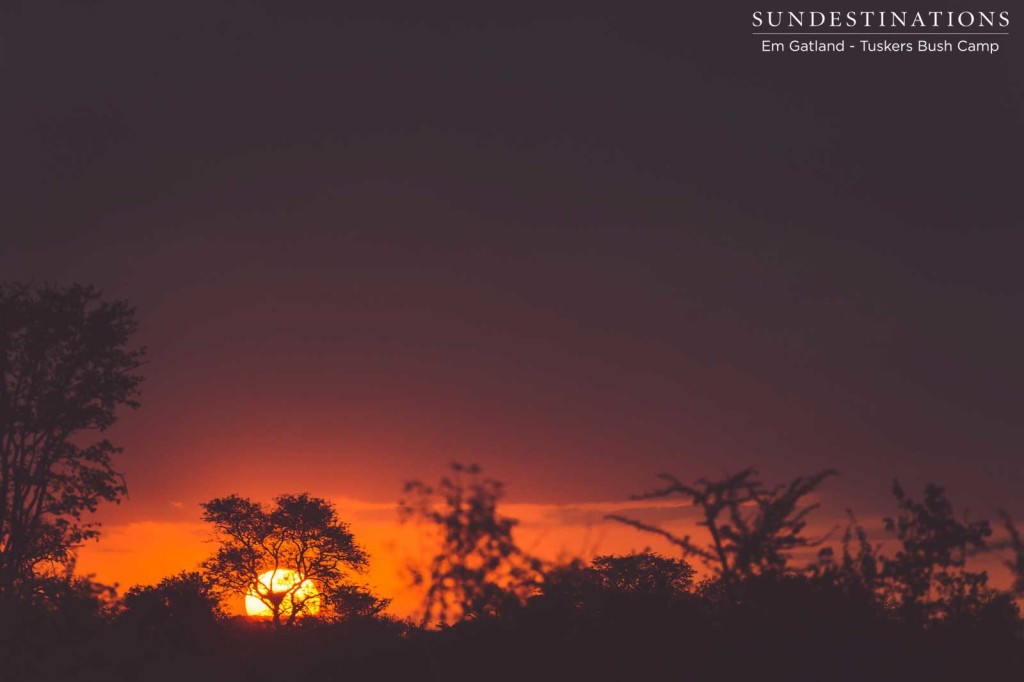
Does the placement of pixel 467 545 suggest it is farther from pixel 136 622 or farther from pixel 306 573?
pixel 306 573

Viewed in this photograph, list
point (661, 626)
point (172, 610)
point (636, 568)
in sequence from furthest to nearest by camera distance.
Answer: point (636, 568) < point (172, 610) < point (661, 626)

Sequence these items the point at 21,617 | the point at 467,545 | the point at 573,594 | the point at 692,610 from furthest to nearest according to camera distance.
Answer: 1. the point at 21,617
2. the point at 573,594
3. the point at 692,610
4. the point at 467,545

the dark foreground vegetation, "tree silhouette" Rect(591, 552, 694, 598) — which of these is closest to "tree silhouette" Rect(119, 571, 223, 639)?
the dark foreground vegetation

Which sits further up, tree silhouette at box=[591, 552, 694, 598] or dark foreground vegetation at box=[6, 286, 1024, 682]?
tree silhouette at box=[591, 552, 694, 598]

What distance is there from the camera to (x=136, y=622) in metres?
42.2

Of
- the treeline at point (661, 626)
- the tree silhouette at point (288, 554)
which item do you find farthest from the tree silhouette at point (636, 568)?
the treeline at point (661, 626)

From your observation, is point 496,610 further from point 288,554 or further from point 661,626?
point 288,554

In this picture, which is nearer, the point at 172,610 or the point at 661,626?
the point at 661,626

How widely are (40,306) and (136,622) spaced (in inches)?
564

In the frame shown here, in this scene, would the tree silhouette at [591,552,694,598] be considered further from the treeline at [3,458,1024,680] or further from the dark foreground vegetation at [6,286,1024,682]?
the treeline at [3,458,1024,680]

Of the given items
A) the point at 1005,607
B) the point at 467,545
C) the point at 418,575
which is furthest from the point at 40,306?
the point at 1005,607

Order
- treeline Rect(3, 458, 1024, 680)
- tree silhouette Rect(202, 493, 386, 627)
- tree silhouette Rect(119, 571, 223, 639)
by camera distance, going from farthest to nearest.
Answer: tree silhouette Rect(202, 493, 386, 627), tree silhouette Rect(119, 571, 223, 639), treeline Rect(3, 458, 1024, 680)

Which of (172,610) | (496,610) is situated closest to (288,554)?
(172,610)

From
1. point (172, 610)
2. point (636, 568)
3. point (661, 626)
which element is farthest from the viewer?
point (636, 568)
